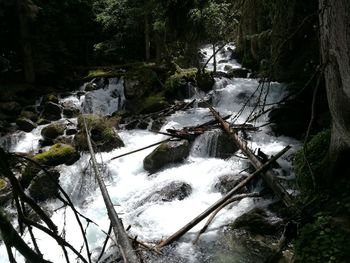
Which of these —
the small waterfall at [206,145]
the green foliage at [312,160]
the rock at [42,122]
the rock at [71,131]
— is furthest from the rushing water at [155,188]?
the green foliage at [312,160]

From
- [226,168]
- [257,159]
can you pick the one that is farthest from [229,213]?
[226,168]

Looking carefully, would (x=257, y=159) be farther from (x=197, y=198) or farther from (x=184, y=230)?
(x=184, y=230)

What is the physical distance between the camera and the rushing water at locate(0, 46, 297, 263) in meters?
8.71

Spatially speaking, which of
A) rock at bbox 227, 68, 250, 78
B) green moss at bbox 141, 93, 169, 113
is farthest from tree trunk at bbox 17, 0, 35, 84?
rock at bbox 227, 68, 250, 78

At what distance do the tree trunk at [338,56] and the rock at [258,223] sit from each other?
11.3 ft

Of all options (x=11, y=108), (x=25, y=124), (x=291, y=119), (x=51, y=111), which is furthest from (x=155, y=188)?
(x=11, y=108)

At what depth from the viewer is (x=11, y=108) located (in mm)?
18297

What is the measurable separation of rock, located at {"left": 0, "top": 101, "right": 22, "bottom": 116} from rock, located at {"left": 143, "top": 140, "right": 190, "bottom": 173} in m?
9.15

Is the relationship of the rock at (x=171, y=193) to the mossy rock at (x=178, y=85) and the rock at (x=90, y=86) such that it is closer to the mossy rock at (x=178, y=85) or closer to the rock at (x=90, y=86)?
the mossy rock at (x=178, y=85)

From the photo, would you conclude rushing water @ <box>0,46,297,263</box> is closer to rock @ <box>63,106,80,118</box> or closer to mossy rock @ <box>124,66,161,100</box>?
rock @ <box>63,106,80,118</box>

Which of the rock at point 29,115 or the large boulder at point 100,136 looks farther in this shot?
the rock at point 29,115

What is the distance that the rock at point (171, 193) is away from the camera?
33.8ft

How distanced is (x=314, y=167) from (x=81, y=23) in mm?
23016

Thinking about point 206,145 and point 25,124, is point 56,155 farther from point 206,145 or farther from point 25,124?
point 206,145
